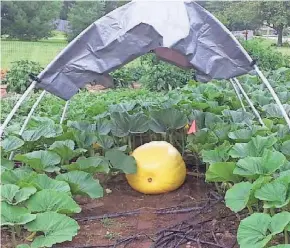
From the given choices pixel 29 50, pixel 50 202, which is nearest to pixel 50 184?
pixel 50 202

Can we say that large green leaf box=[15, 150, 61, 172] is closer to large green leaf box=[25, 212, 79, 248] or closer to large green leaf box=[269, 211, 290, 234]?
large green leaf box=[25, 212, 79, 248]

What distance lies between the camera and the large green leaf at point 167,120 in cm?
501

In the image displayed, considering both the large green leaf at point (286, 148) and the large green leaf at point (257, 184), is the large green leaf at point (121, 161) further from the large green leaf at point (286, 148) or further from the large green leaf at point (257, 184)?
the large green leaf at point (257, 184)

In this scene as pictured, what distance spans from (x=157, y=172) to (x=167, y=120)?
69cm

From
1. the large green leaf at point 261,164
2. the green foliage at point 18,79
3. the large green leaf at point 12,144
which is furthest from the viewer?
the green foliage at point 18,79

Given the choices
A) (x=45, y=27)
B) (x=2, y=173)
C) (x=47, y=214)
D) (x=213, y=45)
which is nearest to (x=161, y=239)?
(x=47, y=214)

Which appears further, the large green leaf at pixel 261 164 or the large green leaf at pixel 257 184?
the large green leaf at pixel 261 164

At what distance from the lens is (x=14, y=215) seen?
322 centimetres

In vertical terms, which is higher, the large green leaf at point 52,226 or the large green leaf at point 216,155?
the large green leaf at point 216,155

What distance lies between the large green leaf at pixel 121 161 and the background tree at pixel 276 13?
62.7 feet

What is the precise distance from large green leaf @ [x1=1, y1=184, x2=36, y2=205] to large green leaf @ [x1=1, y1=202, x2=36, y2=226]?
0.04 m

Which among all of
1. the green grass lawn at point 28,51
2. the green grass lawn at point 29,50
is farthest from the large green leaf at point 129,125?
the green grass lawn at point 28,51

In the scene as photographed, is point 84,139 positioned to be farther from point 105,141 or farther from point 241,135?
point 241,135

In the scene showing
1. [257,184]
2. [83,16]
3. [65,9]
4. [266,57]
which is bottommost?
[65,9]
